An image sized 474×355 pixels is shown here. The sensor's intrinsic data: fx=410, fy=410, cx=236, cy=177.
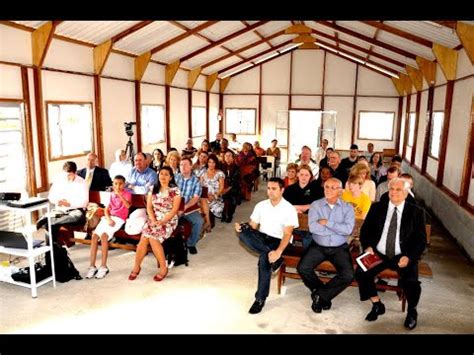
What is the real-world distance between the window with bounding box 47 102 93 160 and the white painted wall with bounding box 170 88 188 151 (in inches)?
178

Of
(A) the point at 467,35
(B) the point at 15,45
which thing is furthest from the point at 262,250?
(B) the point at 15,45

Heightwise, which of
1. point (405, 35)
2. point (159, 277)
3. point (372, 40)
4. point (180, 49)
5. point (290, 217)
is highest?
point (372, 40)

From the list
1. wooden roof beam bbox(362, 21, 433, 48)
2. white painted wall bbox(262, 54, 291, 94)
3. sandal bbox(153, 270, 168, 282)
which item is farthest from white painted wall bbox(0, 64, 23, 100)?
white painted wall bbox(262, 54, 291, 94)

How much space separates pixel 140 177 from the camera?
6504 millimetres

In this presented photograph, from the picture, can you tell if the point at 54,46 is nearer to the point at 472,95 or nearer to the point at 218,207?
the point at 218,207

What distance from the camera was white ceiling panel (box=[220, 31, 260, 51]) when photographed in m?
12.4

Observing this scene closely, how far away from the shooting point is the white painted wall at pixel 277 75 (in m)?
16.7

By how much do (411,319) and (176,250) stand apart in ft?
9.40

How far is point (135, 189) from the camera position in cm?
642

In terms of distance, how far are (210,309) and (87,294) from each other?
56.1 inches

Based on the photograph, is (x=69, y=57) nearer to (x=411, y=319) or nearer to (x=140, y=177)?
(x=140, y=177)

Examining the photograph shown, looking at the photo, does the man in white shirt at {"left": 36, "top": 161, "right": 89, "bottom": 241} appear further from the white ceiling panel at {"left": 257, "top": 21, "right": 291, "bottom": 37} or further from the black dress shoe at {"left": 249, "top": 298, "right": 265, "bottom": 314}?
the white ceiling panel at {"left": 257, "top": 21, "right": 291, "bottom": 37}
